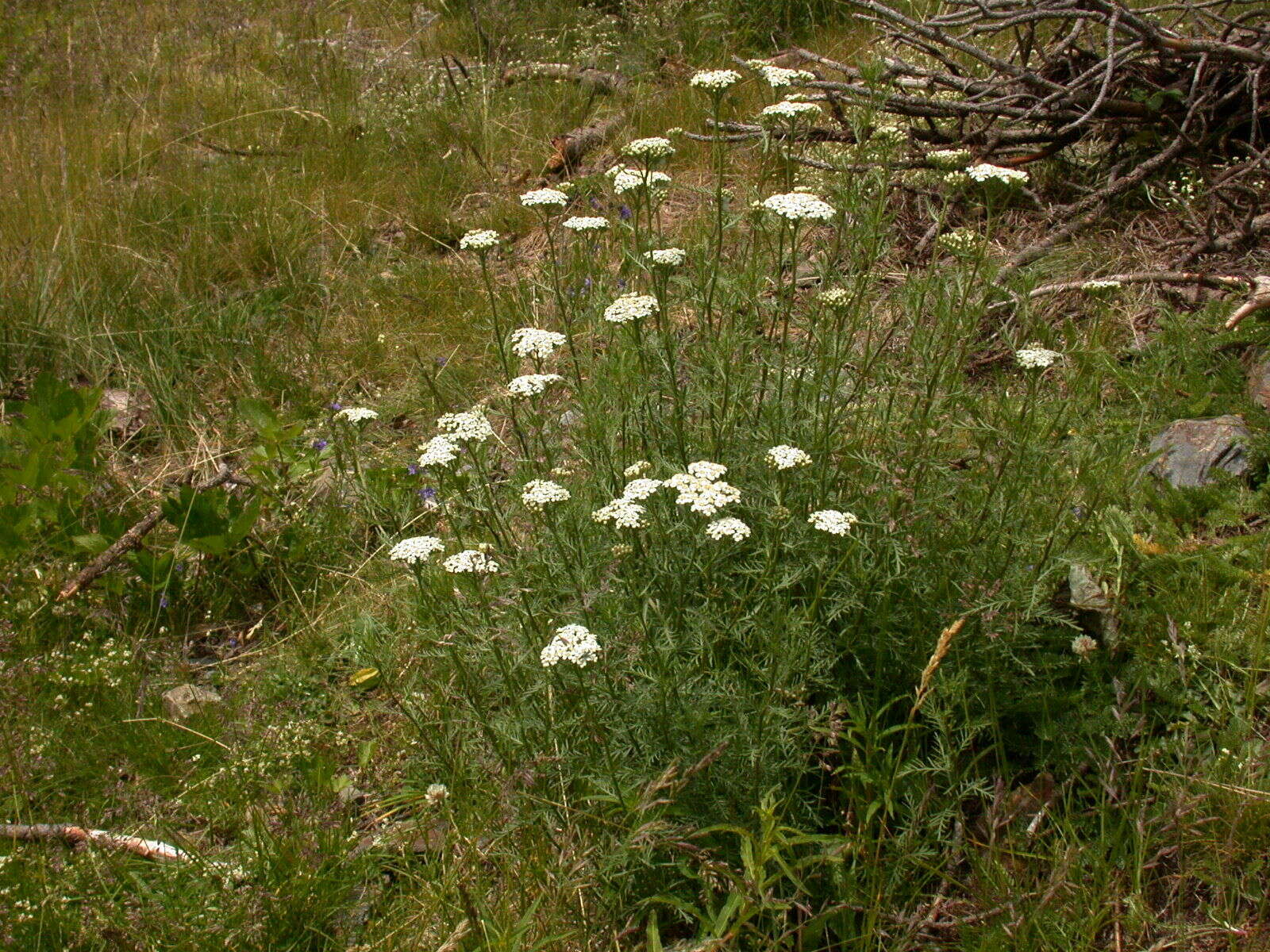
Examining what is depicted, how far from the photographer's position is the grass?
7.30ft

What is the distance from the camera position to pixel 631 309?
2484mm

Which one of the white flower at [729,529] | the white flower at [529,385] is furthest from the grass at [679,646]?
the white flower at [529,385]

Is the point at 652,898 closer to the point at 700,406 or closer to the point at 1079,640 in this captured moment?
the point at 1079,640

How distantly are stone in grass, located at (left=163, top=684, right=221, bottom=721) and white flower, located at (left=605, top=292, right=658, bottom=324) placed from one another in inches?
73.9

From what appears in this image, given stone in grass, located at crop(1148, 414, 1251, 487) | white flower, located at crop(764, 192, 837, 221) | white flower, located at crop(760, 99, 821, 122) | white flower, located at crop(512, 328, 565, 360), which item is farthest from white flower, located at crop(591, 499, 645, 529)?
stone in grass, located at crop(1148, 414, 1251, 487)

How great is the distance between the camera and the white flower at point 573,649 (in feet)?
6.74

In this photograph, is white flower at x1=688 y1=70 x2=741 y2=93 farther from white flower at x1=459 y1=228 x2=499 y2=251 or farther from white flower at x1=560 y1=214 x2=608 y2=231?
white flower at x1=459 y1=228 x2=499 y2=251

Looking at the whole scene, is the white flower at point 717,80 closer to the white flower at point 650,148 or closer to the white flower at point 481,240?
the white flower at point 650,148

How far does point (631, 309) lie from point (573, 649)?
2.96ft

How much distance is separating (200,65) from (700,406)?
24.6 ft

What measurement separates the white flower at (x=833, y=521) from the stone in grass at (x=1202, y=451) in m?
1.66

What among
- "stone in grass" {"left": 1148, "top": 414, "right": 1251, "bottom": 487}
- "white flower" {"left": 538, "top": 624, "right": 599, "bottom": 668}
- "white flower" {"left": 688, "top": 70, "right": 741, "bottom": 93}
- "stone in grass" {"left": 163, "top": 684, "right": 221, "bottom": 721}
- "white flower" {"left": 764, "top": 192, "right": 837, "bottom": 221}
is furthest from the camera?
"stone in grass" {"left": 1148, "top": 414, "right": 1251, "bottom": 487}

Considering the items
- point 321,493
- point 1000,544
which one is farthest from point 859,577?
point 321,493

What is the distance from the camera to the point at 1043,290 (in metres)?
4.18
